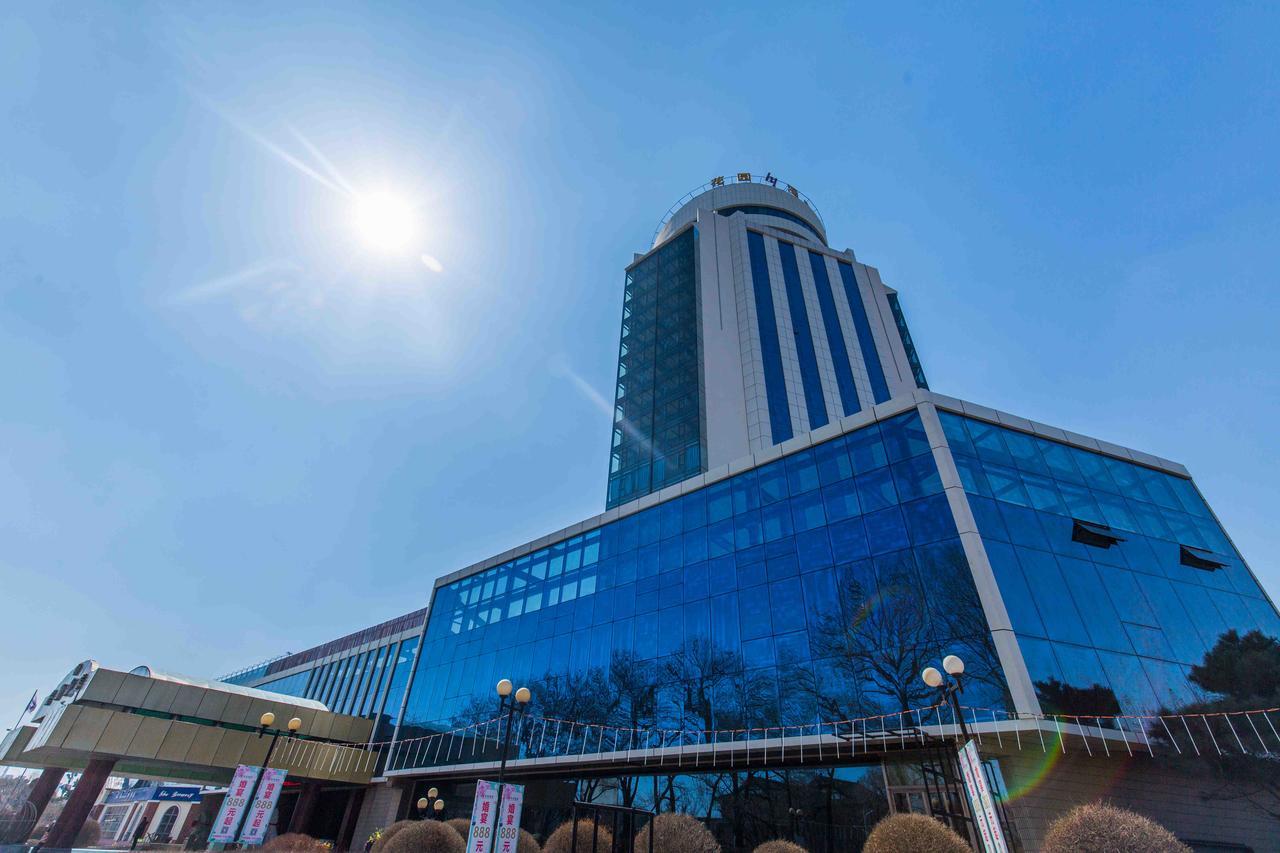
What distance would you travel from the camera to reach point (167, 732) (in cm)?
2741

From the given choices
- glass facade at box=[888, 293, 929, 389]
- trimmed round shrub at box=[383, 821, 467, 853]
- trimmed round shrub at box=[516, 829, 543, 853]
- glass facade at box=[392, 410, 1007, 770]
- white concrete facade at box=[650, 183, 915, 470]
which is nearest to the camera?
trimmed round shrub at box=[383, 821, 467, 853]

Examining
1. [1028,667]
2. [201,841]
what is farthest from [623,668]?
[201,841]

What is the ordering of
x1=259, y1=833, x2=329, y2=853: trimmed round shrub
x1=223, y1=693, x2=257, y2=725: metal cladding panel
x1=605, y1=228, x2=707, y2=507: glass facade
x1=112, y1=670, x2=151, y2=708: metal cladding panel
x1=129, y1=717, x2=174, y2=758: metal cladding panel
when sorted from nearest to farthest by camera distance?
x1=259, y1=833, x2=329, y2=853: trimmed round shrub < x1=129, y1=717, x2=174, y2=758: metal cladding panel < x1=112, y1=670, x2=151, y2=708: metal cladding panel < x1=223, y1=693, x2=257, y2=725: metal cladding panel < x1=605, y1=228, x2=707, y2=507: glass facade

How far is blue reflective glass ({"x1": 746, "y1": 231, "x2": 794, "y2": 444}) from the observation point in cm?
4401

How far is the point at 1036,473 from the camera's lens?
2275 cm

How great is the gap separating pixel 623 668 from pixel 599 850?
7.76m

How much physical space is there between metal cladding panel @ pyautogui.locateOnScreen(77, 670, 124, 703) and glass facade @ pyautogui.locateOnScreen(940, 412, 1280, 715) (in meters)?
35.8

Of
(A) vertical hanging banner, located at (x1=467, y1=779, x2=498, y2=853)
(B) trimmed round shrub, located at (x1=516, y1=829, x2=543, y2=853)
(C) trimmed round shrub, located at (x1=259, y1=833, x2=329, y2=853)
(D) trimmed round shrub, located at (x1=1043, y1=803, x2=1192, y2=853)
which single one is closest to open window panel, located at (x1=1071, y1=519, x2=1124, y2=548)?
(D) trimmed round shrub, located at (x1=1043, y1=803, x2=1192, y2=853)

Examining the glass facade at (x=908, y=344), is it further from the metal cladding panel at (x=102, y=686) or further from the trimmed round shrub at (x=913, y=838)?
the metal cladding panel at (x=102, y=686)

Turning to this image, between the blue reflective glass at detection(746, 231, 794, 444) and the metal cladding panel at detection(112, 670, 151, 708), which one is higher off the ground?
the blue reflective glass at detection(746, 231, 794, 444)

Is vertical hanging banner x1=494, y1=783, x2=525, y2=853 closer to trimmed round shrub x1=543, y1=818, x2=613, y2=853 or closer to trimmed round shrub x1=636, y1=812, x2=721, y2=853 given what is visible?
trimmed round shrub x1=543, y1=818, x2=613, y2=853

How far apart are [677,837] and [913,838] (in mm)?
8068

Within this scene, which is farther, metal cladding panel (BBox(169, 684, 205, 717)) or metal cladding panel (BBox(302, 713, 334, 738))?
metal cladding panel (BBox(302, 713, 334, 738))

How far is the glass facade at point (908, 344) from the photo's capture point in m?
56.3
